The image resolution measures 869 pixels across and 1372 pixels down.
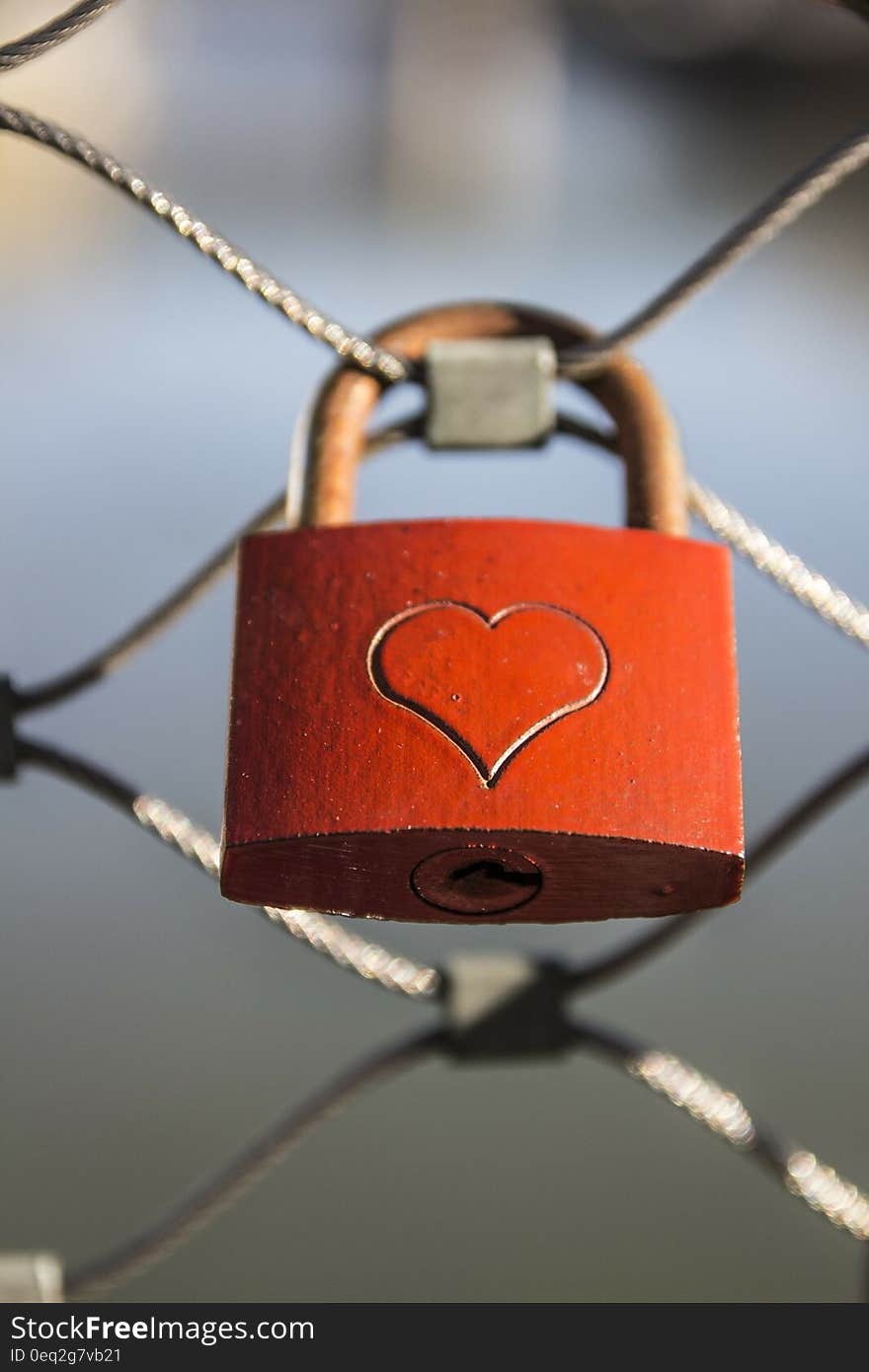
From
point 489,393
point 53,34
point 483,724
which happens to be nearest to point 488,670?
point 483,724

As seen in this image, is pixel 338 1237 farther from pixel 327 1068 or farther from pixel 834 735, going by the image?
pixel 834 735

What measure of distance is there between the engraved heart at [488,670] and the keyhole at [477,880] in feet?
0.18

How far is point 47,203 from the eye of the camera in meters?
1.71

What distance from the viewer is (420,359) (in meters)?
1.01

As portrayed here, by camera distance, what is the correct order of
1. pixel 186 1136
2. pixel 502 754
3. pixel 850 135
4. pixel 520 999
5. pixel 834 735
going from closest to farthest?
pixel 502 754
pixel 850 135
pixel 520 999
pixel 834 735
pixel 186 1136

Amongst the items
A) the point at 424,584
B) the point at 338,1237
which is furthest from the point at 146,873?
the point at 424,584

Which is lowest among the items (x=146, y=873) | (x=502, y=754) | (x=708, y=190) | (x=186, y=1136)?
(x=502, y=754)

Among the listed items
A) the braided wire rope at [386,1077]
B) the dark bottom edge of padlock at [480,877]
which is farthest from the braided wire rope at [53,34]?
the braided wire rope at [386,1077]

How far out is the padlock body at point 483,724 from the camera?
0.83 meters

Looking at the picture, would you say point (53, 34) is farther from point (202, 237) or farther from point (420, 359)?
point (420, 359)

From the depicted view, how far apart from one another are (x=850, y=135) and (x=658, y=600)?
0.27 meters

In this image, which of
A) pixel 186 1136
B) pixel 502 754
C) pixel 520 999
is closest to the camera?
pixel 502 754

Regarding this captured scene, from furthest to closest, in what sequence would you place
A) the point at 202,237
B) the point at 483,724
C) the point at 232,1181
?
the point at 232,1181 < the point at 202,237 < the point at 483,724

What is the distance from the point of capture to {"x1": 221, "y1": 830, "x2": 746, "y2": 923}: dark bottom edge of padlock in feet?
2.75
